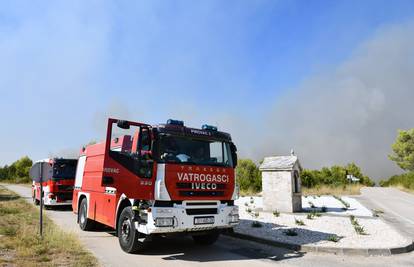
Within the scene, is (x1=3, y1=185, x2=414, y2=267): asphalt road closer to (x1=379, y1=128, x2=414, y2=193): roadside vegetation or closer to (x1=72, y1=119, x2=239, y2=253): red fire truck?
(x1=72, y1=119, x2=239, y2=253): red fire truck

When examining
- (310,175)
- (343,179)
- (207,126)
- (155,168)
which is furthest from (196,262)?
(343,179)

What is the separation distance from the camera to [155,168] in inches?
299

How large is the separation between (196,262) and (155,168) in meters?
2.14

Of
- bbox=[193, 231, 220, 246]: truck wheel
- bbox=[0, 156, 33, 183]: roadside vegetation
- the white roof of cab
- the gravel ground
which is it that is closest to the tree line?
bbox=[0, 156, 33, 183]: roadside vegetation

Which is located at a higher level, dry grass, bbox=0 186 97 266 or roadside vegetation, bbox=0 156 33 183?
roadside vegetation, bbox=0 156 33 183

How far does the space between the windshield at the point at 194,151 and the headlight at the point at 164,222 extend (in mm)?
1232

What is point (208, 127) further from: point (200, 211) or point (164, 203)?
point (164, 203)

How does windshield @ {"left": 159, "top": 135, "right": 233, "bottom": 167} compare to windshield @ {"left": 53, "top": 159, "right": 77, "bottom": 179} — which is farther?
windshield @ {"left": 53, "top": 159, "right": 77, "bottom": 179}

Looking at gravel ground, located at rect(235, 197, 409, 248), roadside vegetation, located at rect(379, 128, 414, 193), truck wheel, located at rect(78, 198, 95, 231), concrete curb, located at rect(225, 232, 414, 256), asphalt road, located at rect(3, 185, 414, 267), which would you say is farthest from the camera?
roadside vegetation, located at rect(379, 128, 414, 193)

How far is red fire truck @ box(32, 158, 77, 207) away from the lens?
1736 centimetres

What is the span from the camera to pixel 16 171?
6931cm

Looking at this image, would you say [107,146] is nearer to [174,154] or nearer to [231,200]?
[174,154]

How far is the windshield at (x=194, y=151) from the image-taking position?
25.6 feet

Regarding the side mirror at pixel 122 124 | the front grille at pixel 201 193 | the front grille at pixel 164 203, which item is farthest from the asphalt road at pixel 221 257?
the side mirror at pixel 122 124
